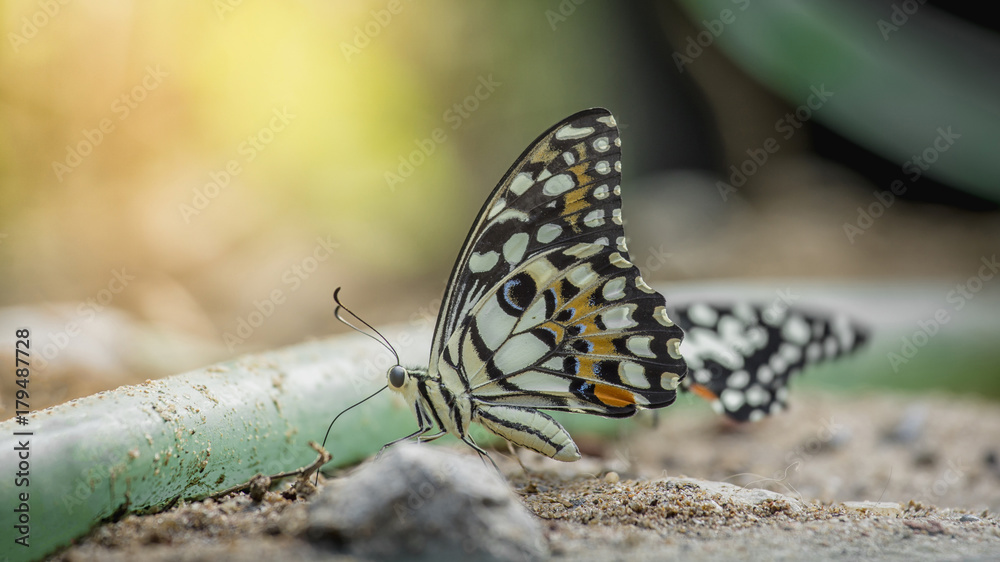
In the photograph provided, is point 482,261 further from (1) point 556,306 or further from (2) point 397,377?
(2) point 397,377

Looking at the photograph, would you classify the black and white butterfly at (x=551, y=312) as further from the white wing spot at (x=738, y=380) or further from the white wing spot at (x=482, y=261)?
the white wing spot at (x=738, y=380)

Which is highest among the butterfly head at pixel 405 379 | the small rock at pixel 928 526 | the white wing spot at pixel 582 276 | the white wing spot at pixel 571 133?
the white wing spot at pixel 571 133

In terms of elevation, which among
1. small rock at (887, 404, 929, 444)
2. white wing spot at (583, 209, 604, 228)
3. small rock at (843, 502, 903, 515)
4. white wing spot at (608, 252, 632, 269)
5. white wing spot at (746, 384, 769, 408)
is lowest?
small rock at (887, 404, 929, 444)

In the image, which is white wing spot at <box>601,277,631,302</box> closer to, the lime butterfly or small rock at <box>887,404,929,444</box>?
the lime butterfly

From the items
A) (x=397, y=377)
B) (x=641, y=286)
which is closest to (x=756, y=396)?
(x=641, y=286)

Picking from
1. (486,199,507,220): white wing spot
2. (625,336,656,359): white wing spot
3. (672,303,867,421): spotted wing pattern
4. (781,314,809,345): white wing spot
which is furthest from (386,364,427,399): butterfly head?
(781,314,809,345): white wing spot

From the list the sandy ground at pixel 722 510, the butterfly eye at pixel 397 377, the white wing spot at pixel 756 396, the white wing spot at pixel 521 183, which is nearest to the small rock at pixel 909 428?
the sandy ground at pixel 722 510
